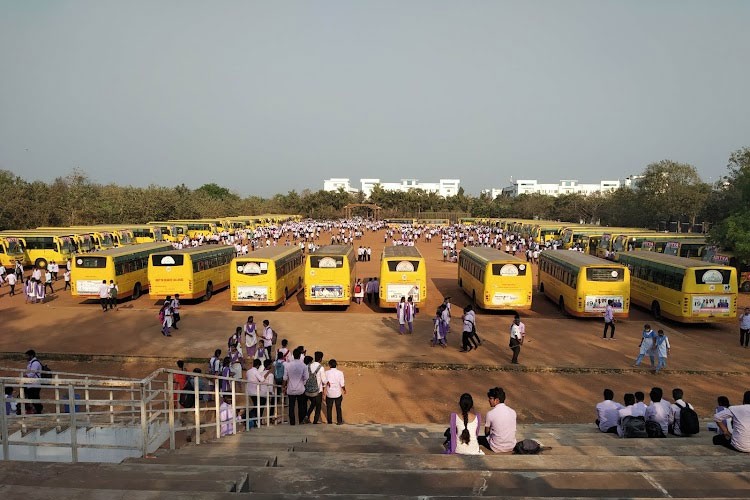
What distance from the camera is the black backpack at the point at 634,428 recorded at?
7.52 m

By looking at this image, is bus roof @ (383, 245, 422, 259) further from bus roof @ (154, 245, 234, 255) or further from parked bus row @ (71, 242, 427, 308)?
bus roof @ (154, 245, 234, 255)

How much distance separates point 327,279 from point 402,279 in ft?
9.90

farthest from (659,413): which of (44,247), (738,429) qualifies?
(44,247)

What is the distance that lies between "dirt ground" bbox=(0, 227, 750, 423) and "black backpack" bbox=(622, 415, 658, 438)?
298 centimetres

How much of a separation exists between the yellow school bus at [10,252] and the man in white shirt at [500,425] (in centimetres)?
3182

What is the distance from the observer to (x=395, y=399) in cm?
1155

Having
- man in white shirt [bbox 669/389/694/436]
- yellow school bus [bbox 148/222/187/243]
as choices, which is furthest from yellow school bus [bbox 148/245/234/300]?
yellow school bus [bbox 148/222/187/243]

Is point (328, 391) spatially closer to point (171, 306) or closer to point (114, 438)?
point (114, 438)

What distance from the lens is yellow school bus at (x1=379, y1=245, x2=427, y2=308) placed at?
63.4 ft

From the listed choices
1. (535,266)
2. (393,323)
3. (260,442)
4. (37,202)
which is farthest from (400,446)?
(37,202)

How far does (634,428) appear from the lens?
24.7 ft

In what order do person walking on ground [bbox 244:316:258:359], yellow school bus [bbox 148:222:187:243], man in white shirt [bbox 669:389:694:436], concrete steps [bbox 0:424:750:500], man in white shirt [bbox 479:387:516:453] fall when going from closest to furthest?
concrete steps [bbox 0:424:750:500]
man in white shirt [bbox 479:387:516:453]
man in white shirt [bbox 669:389:694:436]
person walking on ground [bbox 244:316:258:359]
yellow school bus [bbox 148:222:187:243]

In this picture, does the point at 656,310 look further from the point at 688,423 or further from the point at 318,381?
the point at 318,381

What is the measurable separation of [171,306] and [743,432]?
596 inches
